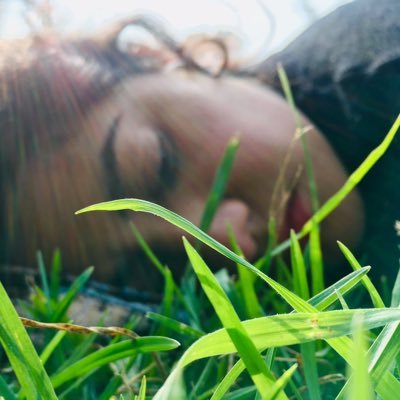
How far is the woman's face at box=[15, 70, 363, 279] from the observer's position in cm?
97

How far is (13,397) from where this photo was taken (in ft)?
0.94

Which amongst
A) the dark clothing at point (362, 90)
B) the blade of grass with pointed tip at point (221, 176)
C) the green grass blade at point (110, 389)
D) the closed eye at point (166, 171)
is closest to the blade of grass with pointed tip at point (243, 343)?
the green grass blade at point (110, 389)

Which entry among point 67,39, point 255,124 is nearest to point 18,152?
point 67,39

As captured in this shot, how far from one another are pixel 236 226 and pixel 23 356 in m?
0.70

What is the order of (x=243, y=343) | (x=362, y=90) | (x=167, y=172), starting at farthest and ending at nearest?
(x=167, y=172) → (x=362, y=90) → (x=243, y=343)

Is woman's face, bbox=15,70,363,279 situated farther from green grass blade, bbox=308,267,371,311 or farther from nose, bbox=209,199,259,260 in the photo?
green grass blade, bbox=308,267,371,311

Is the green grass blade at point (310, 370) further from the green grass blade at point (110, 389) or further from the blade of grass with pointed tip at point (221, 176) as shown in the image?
the blade of grass with pointed tip at point (221, 176)

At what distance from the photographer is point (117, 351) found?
12.4 inches

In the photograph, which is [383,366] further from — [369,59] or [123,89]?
[123,89]

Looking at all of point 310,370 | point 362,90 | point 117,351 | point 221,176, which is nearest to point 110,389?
point 117,351

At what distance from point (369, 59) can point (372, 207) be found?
0.79ft

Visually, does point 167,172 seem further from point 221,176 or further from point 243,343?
point 243,343

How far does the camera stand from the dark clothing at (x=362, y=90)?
0.75 metres

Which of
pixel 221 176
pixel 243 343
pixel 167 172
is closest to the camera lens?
pixel 243 343
